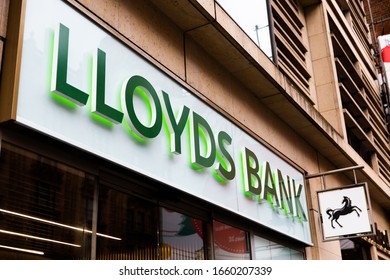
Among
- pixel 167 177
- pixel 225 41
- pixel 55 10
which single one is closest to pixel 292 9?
pixel 225 41

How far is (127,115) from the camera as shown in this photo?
17.6ft

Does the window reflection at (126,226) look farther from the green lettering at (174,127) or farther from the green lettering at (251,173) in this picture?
the green lettering at (251,173)

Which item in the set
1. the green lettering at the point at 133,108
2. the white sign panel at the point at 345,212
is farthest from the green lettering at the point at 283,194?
the green lettering at the point at 133,108

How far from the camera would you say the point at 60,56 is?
15.0 ft

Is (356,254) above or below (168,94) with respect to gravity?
below

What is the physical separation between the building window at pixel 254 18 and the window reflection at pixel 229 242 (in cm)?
351

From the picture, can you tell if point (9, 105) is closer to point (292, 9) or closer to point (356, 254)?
point (292, 9)

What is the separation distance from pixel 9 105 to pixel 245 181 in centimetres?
448

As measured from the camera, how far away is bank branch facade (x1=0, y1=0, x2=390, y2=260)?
14.1ft

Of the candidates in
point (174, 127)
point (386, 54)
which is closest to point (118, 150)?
point (174, 127)

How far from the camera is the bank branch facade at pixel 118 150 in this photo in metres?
4.29

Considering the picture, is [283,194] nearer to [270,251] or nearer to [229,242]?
[270,251]

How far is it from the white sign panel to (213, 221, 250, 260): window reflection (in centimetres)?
248

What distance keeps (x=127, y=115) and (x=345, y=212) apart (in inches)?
229
